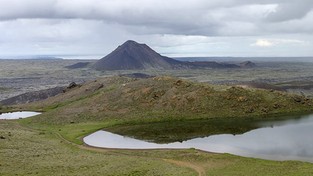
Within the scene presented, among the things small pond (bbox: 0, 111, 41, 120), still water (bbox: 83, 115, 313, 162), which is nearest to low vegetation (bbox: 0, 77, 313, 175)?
still water (bbox: 83, 115, 313, 162)

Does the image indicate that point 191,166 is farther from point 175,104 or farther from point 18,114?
point 18,114

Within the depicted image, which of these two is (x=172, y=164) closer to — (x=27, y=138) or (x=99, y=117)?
(x=27, y=138)

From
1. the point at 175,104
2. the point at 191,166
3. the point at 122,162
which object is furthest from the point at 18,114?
the point at 191,166

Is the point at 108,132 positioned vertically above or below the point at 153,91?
below

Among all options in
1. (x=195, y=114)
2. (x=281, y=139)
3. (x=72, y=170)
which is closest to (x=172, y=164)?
(x=72, y=170)

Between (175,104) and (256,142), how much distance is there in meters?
49.8

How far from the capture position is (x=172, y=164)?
62.4m

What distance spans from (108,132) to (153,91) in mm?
38878

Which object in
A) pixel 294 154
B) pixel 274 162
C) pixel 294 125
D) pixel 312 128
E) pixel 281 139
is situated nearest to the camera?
pixel 274 162

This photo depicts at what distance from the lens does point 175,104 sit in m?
126

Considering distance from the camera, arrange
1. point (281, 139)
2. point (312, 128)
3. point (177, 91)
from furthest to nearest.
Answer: point (177, 91), point (312, 128), point (281, 139)

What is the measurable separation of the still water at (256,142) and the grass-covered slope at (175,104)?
67.5ft

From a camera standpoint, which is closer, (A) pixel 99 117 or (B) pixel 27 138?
(B) pixel 27 138

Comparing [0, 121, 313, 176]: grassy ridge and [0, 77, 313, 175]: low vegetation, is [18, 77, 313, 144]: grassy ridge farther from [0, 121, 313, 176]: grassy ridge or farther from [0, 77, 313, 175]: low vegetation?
[0, 121, 313, 176]: grassy ridge
